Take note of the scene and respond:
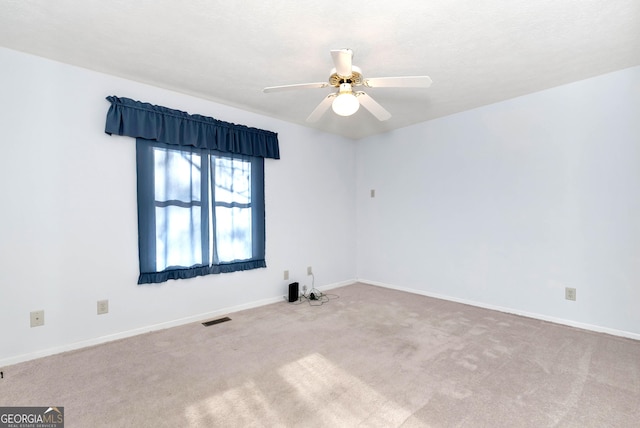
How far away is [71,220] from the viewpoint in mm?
2473

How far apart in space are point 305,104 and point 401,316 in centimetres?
262

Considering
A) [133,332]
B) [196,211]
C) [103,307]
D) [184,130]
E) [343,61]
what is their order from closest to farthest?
[343,61], [103,307], [133,332], [184,130], [196,211]

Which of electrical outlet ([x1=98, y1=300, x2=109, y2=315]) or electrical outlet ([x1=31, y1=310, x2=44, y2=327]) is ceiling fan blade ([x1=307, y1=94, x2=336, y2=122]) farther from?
electrical outlet ([x1=31, y1=310, x2=44, y2=327])

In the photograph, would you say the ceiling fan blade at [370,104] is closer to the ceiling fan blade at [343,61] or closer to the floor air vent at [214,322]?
the ceiling fan blade at [343,61]

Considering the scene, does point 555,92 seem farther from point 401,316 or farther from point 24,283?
point 24,283

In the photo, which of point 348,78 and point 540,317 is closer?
point 348,78

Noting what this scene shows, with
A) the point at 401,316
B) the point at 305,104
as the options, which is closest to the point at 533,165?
the point at 401,316

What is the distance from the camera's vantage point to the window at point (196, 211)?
2834 mm

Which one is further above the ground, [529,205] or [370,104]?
[370,104]

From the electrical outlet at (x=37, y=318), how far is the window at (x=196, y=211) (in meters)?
0.71
